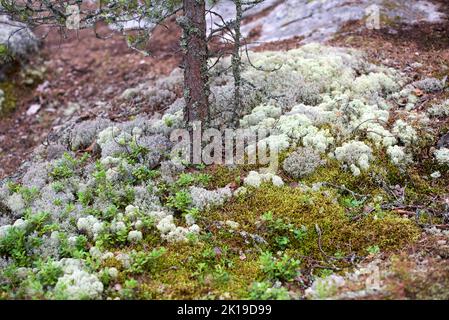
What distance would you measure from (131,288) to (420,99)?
7.08 metres

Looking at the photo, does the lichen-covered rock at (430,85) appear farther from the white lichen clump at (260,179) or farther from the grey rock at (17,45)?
the grey rock at (17,45)

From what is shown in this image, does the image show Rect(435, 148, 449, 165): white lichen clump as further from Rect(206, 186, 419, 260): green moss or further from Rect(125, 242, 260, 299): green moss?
Rect(125, 242, 260, 299): green moss

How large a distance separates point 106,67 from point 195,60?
24.0 feet

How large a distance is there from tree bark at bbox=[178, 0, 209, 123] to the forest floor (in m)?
0.98

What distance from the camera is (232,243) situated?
6.64m

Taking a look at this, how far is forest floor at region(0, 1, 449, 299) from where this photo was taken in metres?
11.3

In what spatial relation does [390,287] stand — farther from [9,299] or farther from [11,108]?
[11,108]

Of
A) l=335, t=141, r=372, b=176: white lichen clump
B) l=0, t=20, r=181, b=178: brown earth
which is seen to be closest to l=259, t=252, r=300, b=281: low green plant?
l=335, t=141, r=372, b=176: white lichen clump

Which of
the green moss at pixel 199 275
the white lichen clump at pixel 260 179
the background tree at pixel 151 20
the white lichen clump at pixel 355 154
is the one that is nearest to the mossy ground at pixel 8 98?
the background tree at pixel 151 20

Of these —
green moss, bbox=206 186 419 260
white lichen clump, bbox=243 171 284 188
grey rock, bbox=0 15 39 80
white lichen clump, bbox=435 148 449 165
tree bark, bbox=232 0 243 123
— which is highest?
grey rock, bbox=0 15 39 80

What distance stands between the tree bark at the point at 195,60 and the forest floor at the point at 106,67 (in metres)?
0.98

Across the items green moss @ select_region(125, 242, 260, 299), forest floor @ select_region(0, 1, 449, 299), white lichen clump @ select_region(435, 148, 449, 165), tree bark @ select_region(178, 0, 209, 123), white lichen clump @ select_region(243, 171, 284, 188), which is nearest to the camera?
green moss @ select_region(125, 242, 260, 299)

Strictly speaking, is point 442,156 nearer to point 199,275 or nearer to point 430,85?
point 430,85
